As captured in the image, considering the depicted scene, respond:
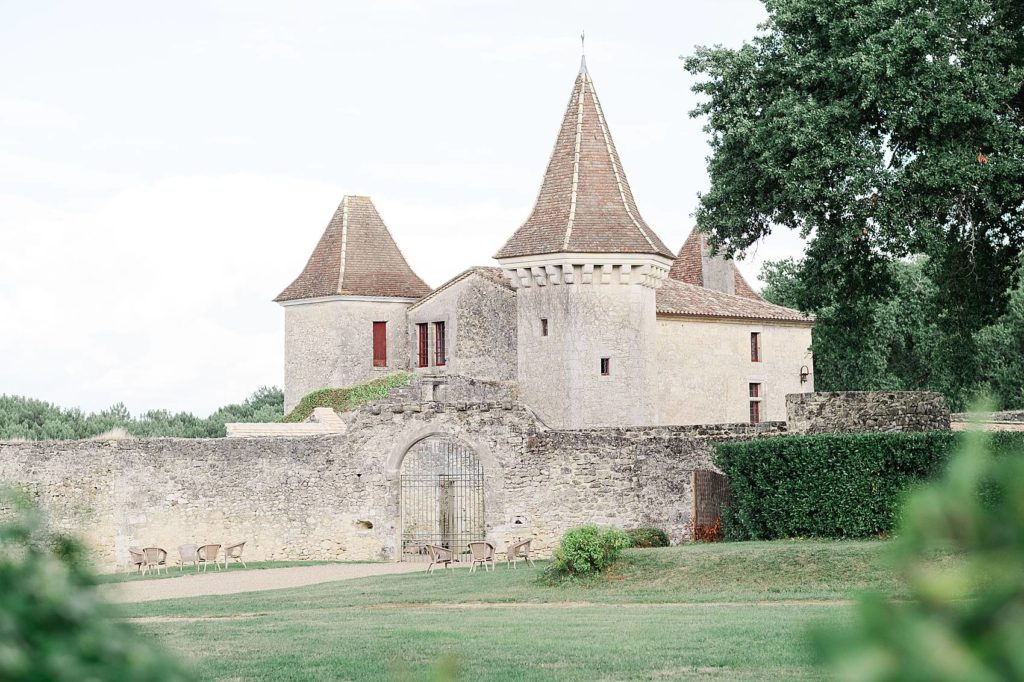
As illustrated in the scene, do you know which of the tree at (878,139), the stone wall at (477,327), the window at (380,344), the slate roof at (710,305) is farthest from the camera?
the window at (380,344)

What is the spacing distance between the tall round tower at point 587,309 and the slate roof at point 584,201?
0.04m

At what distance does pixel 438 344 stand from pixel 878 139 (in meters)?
20.1

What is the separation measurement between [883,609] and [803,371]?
146 ft

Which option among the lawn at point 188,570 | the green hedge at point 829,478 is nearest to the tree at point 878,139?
the green hedge at point 829,478

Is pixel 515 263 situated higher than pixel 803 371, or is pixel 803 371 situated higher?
pixel 515 263

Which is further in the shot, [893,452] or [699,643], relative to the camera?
[893,452]

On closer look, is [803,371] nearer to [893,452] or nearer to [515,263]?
[515,263]

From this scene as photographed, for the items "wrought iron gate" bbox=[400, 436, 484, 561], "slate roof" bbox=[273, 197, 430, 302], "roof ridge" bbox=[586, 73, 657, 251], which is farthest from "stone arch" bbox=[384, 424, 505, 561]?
"slate roof" bbox=[273, 197, 430, 302]

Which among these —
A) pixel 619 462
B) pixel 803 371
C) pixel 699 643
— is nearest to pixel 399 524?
pixel 619 462

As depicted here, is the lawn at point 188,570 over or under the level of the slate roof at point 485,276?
under

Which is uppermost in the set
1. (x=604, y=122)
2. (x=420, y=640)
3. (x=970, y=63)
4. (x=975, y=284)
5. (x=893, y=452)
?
(x=604, y=122)

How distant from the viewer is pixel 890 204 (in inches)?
968

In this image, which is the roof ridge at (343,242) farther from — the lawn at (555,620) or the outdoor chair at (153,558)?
the lawn at (555,620)

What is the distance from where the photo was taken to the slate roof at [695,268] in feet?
163
